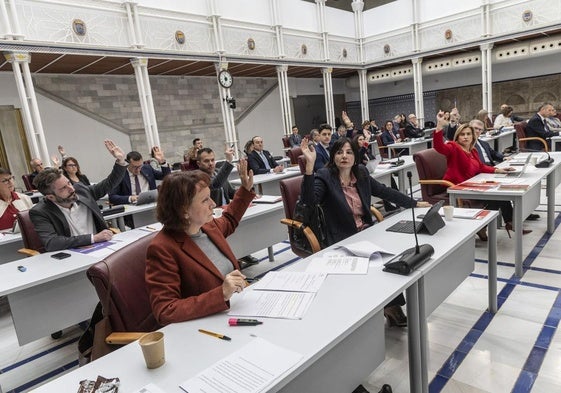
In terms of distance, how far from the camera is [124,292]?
1.60 metres

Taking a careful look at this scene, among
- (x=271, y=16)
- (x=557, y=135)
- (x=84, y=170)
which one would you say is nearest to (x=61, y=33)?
(x=84, y=170)

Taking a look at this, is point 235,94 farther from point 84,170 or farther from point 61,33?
point 61,33

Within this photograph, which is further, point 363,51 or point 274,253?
point 363,51

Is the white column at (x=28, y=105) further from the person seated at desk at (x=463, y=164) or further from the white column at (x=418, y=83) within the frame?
the white column at (x=418, y=83)

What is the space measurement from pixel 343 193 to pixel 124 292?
169 centimetres

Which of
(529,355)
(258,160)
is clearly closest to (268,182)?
(258,160)

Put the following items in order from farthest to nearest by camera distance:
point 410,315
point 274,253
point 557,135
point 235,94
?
1. point 235,94
2. point 557,135
3. point 274,253
4. point 410,315

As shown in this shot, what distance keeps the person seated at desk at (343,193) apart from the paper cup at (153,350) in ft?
5.27

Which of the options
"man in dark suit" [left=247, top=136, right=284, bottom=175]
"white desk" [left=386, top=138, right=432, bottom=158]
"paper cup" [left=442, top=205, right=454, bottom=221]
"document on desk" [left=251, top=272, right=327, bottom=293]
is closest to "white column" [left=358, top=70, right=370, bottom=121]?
"white desk" [left=386, top=138, right=432, bottom=158]

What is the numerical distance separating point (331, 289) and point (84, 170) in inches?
430

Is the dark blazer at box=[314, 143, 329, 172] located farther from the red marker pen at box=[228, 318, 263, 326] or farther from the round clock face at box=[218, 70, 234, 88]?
the round clock face at box=[218, 70, 234, 88]

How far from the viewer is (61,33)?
25.4ft

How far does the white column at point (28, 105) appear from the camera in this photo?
742cm

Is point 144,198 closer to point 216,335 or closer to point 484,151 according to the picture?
point 216,335
